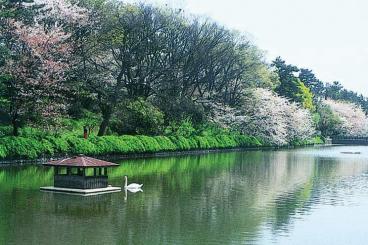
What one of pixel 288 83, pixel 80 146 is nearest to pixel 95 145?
pixel 80 146

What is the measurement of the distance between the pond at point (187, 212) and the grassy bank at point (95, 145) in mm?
4798

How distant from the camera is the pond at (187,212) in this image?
632 inches

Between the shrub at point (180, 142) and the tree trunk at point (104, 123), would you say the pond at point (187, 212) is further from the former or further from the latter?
the shrub at point (180, 142)

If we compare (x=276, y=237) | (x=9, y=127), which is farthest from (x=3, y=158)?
(x=276, y=237)

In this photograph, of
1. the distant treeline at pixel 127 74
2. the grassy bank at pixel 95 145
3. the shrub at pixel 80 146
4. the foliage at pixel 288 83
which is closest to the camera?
the grassy bank at pixel 95 145

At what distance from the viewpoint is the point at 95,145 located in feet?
149

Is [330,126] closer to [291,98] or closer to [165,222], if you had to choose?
[291,98]

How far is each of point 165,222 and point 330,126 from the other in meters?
109

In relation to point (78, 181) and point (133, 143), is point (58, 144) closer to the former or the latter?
point (133, 143)

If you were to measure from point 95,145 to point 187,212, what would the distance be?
2595 cm

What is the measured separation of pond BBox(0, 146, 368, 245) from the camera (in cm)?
1605

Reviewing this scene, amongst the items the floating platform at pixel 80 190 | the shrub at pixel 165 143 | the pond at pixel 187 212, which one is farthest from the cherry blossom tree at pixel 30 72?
the floating platform at pixel 80 190

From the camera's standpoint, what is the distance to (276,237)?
1664cm

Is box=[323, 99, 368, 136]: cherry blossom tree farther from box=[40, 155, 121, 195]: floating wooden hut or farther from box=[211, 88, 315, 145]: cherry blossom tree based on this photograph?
box=[40, 155, 121, 195]: floating wooden hut
